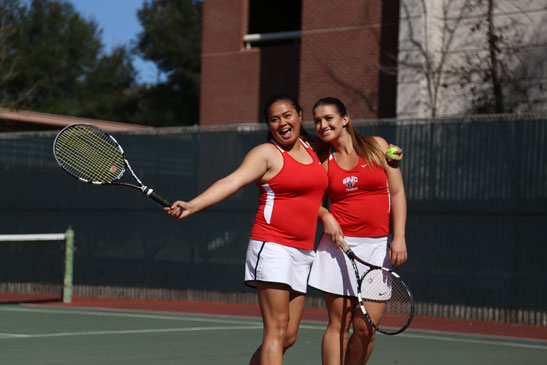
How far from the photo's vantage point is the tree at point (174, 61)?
5141 cm

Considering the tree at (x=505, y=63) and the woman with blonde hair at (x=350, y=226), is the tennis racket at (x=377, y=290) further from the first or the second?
the tree at (x=505, y=63)

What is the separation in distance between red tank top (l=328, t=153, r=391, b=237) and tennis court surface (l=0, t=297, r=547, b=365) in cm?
259

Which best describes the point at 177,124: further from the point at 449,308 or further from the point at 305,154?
the point at 305,154

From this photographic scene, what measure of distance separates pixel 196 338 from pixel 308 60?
9.94 metres

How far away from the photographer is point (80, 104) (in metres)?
53.1

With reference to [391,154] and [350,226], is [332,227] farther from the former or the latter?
[391,154]

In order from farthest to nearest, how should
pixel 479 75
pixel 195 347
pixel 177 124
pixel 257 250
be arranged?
pixel 177 124
pixel 479 75
pixel 195 347
pixel 257 250

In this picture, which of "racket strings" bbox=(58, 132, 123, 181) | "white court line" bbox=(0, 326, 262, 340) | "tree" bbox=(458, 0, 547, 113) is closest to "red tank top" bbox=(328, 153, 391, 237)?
"racket strings" bbox=(58, 132, 123, 181)

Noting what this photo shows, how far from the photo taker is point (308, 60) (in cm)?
1877

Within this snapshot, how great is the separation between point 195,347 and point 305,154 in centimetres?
389

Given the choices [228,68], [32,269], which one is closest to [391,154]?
[32,269]

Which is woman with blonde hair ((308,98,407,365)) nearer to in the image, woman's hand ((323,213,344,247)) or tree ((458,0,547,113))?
woman's hand ((323,213,344,247))

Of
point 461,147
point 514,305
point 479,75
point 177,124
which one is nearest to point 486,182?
point 461,147

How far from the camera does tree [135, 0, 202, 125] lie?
51.4 metres
